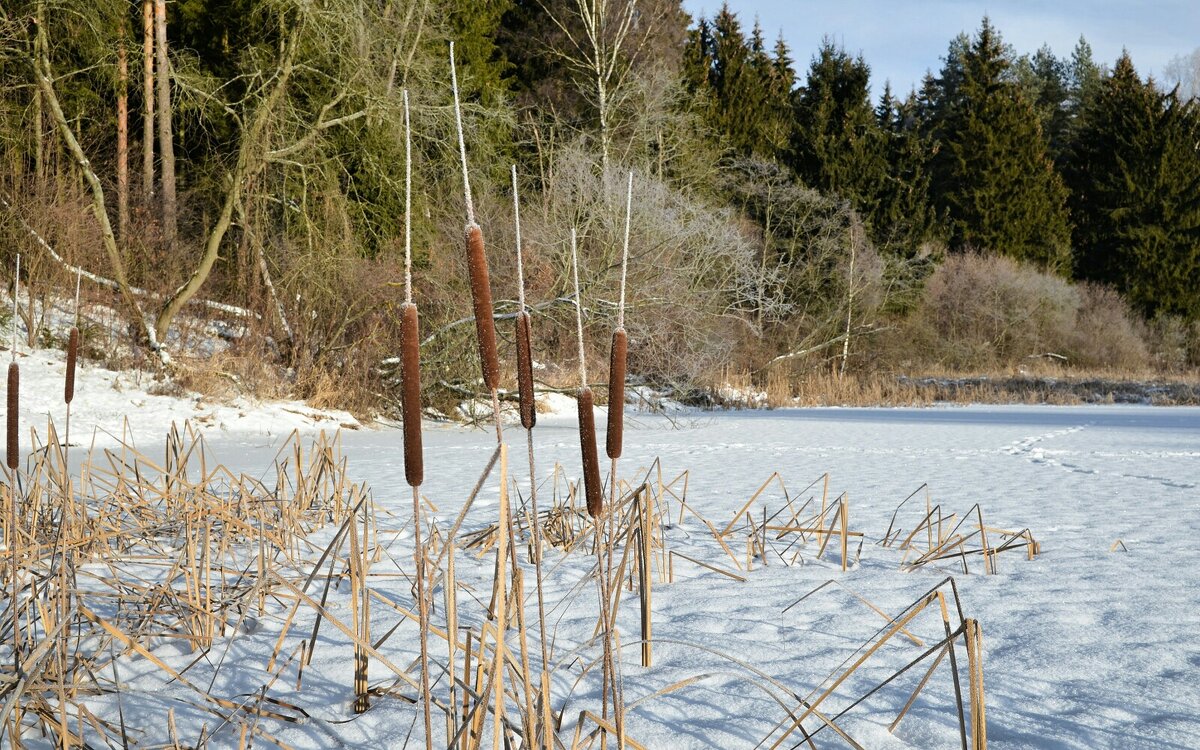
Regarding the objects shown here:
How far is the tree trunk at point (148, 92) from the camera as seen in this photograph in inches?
523

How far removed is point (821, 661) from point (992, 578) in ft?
4.19

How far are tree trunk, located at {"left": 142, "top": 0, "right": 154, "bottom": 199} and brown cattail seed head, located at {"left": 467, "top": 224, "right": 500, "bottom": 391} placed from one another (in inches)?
543

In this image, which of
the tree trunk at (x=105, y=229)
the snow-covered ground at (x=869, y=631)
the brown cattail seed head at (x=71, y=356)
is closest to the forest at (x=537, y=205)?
the tree trunk at (x=105, y=229)

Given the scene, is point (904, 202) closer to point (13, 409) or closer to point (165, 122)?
point (165, 122)

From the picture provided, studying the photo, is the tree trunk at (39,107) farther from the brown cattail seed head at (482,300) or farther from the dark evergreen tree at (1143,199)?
the dark evergreen tree at (1143,199)

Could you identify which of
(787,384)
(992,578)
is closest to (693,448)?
(992,578)

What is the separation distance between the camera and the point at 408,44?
15.3 metres

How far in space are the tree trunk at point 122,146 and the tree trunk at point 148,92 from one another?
25 centimetres

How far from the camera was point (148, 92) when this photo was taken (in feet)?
45.8

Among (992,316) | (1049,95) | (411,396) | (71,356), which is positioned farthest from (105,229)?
(1049,95)

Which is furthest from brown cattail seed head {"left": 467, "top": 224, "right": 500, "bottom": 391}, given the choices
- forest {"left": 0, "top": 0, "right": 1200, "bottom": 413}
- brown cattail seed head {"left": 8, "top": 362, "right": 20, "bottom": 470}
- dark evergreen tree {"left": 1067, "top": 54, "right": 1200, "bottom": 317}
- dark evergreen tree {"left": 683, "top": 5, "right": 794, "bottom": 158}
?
dark evergreen tree {"left": 1067, "top": 54, "right": 1200, "bottom": 317}

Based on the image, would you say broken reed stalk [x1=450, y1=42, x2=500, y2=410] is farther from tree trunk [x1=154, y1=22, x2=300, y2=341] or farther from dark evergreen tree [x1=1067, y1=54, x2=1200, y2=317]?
dark evergreen tree [x1=1067, y1=54, x2=1200, y2=317]

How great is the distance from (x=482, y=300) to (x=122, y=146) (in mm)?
15823

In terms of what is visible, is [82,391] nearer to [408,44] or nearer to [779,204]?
[408,44]
